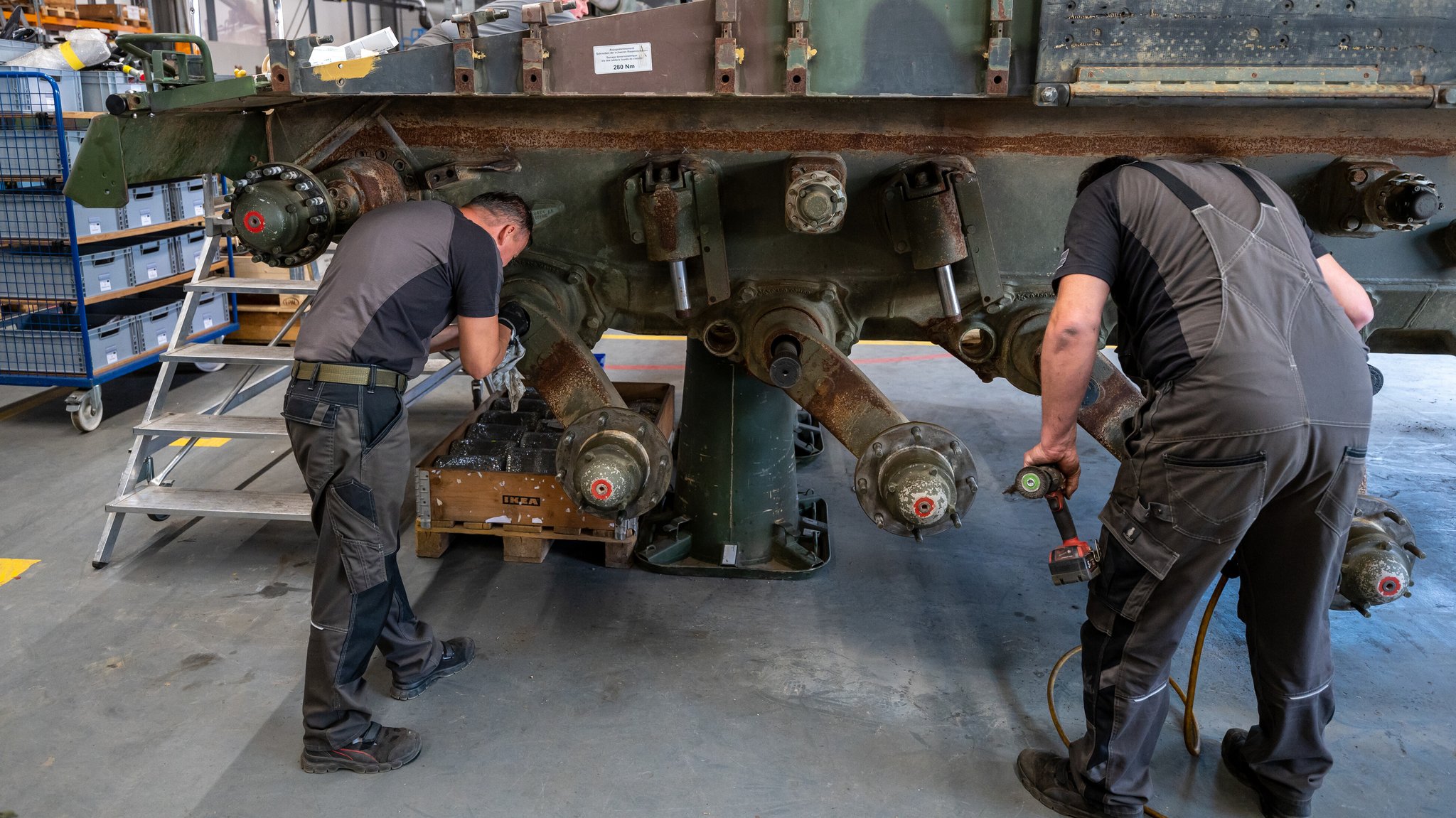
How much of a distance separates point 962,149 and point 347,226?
6.93 feet

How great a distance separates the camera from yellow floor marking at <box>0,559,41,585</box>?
4.34 meters

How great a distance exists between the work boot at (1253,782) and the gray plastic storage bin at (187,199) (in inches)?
267

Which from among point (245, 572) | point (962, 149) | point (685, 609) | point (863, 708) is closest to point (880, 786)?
point (863, 708)

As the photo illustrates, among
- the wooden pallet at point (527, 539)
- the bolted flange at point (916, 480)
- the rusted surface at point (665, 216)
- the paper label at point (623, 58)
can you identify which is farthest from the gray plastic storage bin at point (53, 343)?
the bolted flange at point (916, 480)

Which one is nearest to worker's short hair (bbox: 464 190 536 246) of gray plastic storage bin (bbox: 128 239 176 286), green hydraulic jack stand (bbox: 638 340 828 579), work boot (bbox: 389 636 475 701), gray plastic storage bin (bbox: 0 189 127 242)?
green hydraulic jack stand (bbox: 638 340 828 579)

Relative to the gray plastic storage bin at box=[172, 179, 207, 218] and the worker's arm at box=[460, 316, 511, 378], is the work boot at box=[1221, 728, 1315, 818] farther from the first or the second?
the gray plastic storage bin at box=[172, 179, 207, 218]

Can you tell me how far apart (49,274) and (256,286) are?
240cm

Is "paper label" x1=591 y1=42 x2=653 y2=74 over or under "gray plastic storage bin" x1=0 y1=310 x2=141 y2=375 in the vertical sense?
over

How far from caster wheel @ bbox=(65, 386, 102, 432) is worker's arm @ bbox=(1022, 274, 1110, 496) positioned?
584 cm

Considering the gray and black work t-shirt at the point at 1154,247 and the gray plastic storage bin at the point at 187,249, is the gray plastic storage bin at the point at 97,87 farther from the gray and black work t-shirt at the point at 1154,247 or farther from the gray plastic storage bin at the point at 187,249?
the gray and black work t-shirt at the point at 1154,247

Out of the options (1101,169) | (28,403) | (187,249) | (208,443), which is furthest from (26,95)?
(1101,169)

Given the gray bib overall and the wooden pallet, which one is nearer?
the gray bib overall

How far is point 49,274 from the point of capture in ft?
20.6

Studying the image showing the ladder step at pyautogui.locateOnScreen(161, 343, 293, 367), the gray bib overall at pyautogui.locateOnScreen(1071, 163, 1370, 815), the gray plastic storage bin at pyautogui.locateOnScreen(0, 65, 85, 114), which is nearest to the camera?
the gray bib overall at pyautogui.locateOnScreen(1071, 163, 1370, 815)
